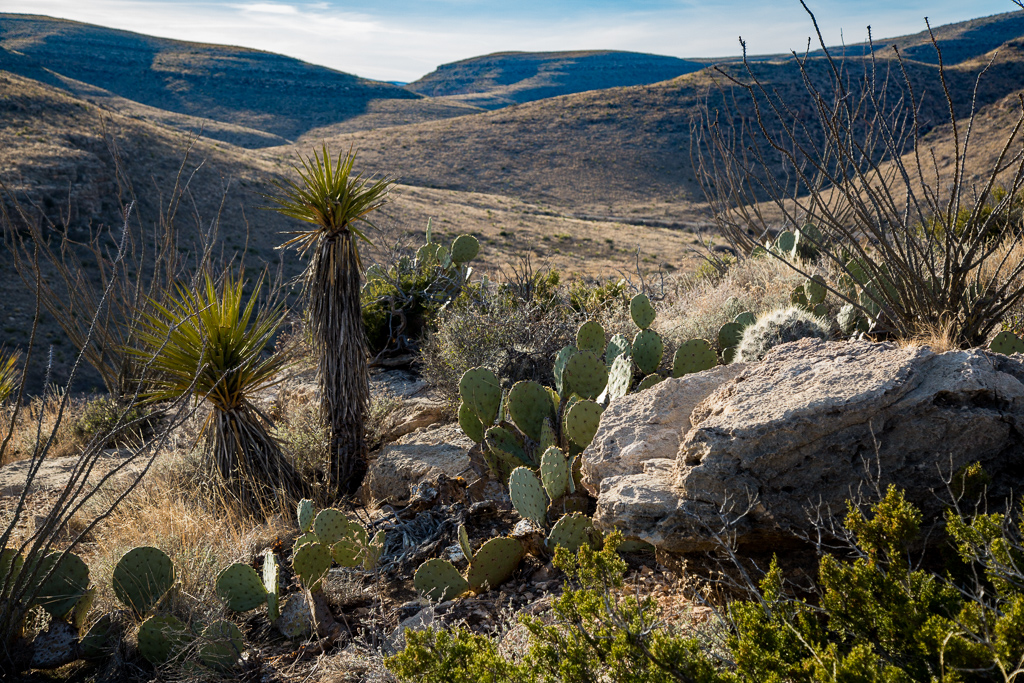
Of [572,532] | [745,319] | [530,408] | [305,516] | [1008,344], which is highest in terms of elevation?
[1008,344]

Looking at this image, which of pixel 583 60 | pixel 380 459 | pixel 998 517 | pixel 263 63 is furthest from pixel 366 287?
pixel 583 60

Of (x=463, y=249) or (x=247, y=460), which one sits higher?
(x=463, y=249)

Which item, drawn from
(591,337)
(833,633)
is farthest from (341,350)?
(833,633)

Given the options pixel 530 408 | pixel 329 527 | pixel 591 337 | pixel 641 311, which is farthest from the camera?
pixel 641 311

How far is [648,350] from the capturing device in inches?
201

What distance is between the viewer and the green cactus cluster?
3.31 meters

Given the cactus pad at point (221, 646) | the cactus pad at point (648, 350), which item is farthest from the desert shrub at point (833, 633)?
the cactus pad at point (648, 350)

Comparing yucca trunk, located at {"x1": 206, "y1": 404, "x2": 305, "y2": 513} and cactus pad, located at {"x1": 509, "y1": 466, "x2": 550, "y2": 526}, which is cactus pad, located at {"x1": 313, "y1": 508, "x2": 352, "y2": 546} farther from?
yucca trunk, located at {"x1": 206, "y1": 404, "x2": 305, "y2": 513}

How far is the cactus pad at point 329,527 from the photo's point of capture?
3764mm

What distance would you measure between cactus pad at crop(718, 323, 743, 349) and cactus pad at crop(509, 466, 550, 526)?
8.78ft

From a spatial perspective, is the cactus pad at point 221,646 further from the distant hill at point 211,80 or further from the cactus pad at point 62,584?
the distant hill at point 211,80

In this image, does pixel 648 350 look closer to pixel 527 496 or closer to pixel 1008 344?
pixel 527 496

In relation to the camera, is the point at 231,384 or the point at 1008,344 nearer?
the point at 1008,344

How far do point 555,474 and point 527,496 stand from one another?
19cm
